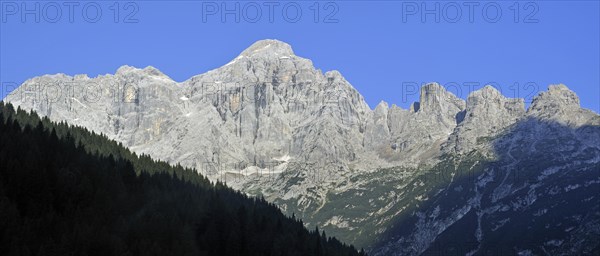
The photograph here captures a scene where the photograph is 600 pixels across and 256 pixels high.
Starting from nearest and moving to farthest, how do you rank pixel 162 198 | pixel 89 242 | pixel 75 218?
pixel 89 242, pixel 75 218, pixel 162 198

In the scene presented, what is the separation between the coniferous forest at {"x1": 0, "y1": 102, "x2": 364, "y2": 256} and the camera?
145 m

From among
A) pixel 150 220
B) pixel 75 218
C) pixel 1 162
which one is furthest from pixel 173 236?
pixel 1 162

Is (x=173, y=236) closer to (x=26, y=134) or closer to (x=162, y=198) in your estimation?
(x=162, y=198)

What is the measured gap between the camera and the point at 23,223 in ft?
487

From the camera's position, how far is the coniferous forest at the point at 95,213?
144875 millimetres

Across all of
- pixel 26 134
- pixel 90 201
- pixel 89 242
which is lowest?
pixel 89 242

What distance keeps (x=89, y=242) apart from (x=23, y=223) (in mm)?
13816

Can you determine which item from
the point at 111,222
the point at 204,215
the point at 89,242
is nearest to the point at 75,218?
the point at 111,222

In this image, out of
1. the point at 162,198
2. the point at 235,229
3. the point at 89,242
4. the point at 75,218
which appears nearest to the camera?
the point at 89,242

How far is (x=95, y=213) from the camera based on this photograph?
16462 cm

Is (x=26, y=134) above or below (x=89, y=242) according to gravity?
above

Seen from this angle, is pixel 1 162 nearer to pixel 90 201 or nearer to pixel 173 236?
pixel 90 201

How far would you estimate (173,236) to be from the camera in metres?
162

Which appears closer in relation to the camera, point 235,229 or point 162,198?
point 235,229
